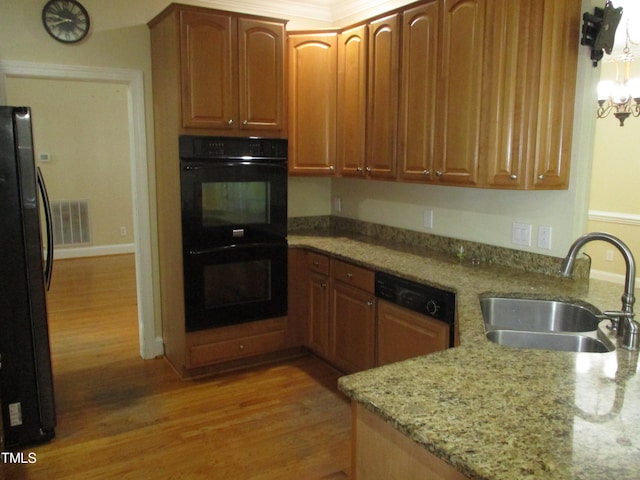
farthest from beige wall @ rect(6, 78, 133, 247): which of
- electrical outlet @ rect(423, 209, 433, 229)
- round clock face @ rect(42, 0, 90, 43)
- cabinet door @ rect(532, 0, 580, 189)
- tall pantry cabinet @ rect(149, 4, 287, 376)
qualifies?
cabinet door @ rect(532, 0, 580, 189)

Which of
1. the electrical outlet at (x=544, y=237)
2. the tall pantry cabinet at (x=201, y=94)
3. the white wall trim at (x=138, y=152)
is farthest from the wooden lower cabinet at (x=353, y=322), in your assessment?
the white wall trim at (x=138, y=152)

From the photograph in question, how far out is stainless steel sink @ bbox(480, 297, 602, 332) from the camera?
2.33m

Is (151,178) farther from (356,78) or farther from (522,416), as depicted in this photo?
(522,416)

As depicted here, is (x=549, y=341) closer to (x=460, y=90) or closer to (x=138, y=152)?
(x=460, y=90)

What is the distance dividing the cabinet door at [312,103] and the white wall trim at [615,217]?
3.67 meters

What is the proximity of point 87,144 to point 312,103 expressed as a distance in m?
4.65

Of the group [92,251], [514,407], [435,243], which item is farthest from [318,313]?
[92,251]

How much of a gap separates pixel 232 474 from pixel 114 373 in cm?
157

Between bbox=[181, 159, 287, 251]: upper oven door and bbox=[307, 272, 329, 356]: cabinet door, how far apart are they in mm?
410

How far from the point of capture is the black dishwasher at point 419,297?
8.40 ft

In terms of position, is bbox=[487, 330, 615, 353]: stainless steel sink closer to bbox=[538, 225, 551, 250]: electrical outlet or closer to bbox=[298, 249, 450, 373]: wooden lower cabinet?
bbox=[298, 249, 450, 373]: wooden lower cabinet

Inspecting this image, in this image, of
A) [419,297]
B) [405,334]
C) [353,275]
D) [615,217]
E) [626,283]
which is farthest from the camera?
[615,217]

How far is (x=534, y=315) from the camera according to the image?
95.3 inches

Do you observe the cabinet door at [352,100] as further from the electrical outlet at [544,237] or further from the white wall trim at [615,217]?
the white wall trim at [615,217]
